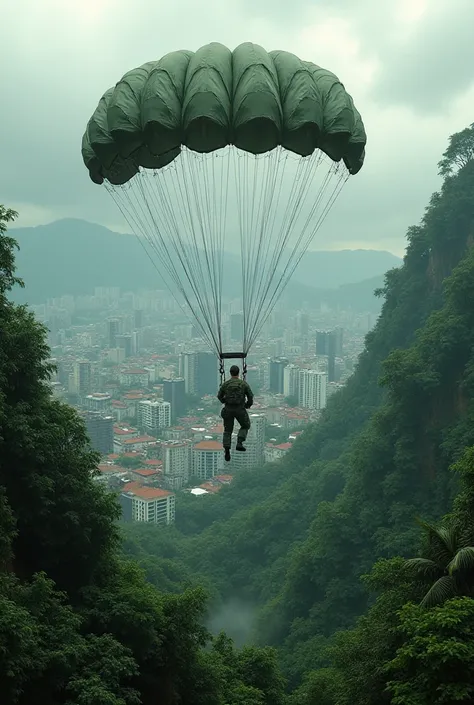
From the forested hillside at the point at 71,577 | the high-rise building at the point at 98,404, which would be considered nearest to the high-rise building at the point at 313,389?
the high-rise building at the point at 98,404

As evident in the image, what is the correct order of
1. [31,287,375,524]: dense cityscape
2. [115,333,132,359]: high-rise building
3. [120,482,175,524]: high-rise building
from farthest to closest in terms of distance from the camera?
1. [115,333,132,359]: high-rise building
2. [31,287,375,524]: dense cityscape
3. [120,482,175,524]: high-rise building

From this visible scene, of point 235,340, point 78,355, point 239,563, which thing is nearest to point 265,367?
point 235,340

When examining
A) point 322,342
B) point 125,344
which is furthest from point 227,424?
point 125,344

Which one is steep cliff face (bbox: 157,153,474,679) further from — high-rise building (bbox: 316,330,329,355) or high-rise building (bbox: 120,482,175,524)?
high-rise building (bbox: 316,330,329,355)

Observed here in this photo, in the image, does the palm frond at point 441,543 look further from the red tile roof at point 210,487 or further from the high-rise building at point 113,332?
the high-rise building at point 113,332

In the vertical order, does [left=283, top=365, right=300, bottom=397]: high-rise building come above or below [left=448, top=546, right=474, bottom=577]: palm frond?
below

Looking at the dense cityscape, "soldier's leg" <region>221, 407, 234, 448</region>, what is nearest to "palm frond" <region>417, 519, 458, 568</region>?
"soldier's leg" <region>221, 407, 234, 448</region>

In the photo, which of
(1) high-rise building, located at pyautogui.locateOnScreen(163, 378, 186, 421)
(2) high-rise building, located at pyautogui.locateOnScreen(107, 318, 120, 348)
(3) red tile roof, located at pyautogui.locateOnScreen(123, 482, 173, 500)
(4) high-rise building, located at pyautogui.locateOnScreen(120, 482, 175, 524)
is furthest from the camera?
(2) high-rise building, located at pyautogui.locateOnScreen(107, 318, 120, 348)

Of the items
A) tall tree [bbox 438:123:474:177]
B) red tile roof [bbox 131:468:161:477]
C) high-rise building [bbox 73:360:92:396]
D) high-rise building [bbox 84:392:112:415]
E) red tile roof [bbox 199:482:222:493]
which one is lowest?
red tile roof [bbox 199:482:222:493]

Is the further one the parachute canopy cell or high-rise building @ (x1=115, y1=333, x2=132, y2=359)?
high-rise building @ (x1=115, y1=333, x2=132, y2=359)
